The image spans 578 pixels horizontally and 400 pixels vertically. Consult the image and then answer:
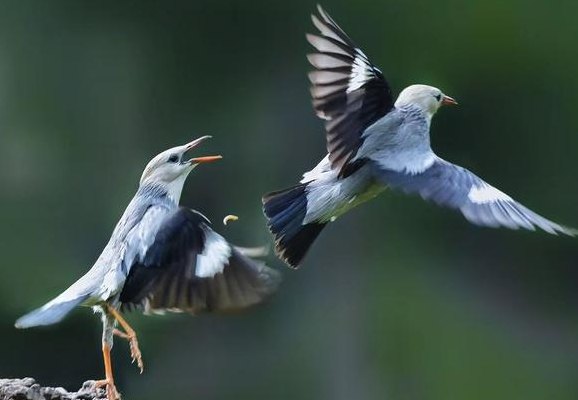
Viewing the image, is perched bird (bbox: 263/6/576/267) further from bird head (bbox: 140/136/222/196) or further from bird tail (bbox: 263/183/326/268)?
bird head (bbox: 140/136/222/196)

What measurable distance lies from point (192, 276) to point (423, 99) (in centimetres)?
76

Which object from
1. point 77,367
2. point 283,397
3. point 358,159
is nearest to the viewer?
point 358,159

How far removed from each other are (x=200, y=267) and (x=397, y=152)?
56 cm

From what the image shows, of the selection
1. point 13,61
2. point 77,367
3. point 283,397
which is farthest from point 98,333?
point 13,61

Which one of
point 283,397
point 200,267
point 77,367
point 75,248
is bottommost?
point 283,397

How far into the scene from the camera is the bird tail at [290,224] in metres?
3.09

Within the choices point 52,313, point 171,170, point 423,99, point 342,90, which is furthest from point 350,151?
point 52,313

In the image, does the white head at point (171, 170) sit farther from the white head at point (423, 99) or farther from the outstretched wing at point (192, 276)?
the white head at point (423, 99)

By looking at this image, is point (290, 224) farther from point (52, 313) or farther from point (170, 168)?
point (52, 313)

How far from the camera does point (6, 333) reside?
4664mm

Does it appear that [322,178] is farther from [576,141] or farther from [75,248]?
[576,141]

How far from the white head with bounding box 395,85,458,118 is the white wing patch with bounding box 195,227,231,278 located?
63 cm

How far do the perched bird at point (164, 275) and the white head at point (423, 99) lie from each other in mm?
589

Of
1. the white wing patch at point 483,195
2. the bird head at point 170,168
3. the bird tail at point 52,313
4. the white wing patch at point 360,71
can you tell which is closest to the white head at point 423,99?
the white wing patch at point 360,71
